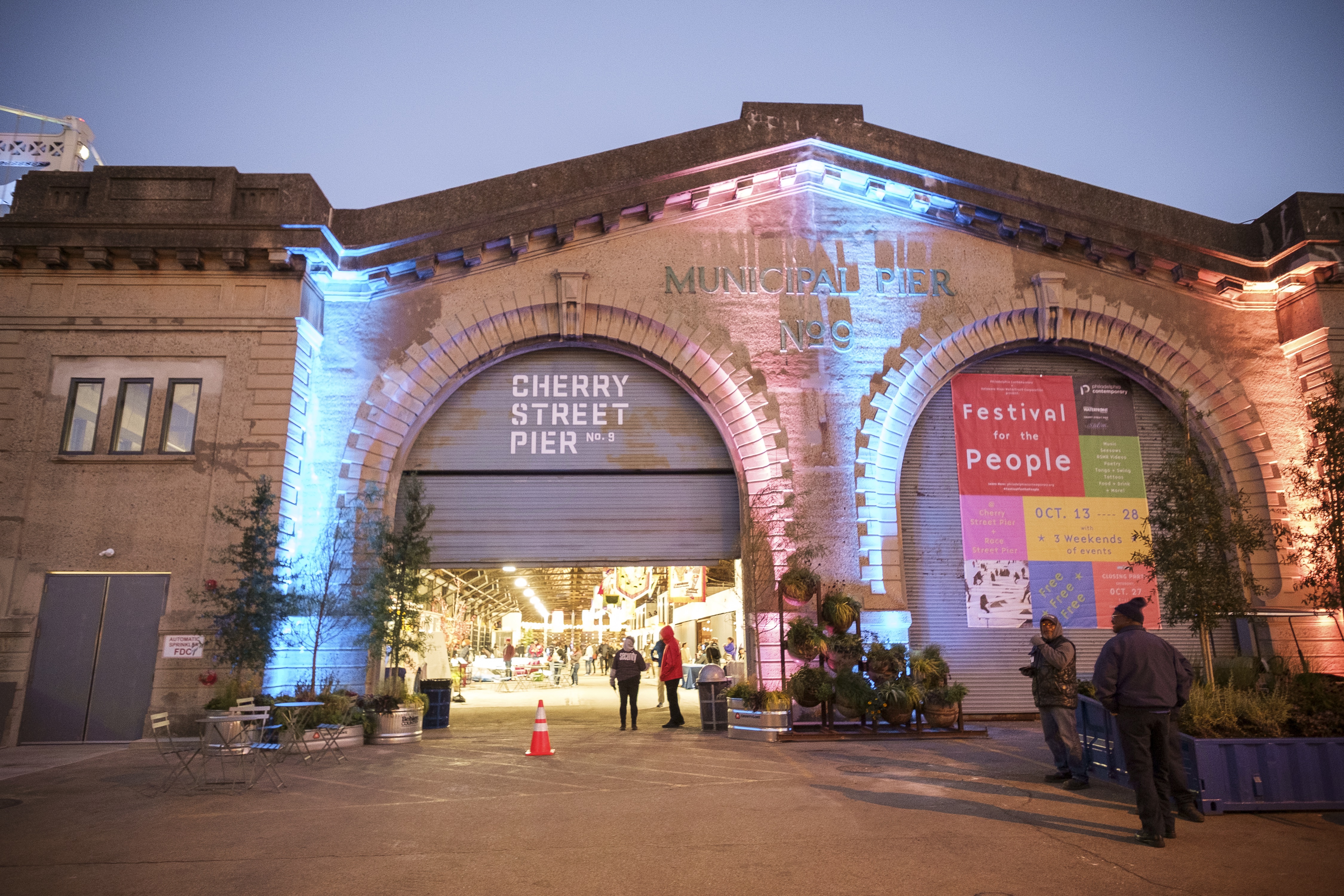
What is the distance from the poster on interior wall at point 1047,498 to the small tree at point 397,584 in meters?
10.0

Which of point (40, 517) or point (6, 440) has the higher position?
point (6, 440)

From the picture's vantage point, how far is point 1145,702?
730cm

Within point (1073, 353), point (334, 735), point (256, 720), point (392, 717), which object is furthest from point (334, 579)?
point (1073, 353)

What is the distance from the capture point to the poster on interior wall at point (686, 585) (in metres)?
25.2

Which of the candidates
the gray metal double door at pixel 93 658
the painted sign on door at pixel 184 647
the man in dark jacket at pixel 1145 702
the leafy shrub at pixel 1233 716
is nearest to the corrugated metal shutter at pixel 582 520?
the painted sign on door at pixel 184 647

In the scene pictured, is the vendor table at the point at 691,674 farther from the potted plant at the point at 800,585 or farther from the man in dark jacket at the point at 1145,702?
the man in dark jacket at the point at 1145,702

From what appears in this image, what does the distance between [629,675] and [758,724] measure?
320 cm

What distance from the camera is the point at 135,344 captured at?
15.8 m

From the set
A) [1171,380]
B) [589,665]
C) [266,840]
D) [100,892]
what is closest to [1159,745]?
[266,840]

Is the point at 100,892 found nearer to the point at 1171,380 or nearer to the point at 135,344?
the point at 135,344

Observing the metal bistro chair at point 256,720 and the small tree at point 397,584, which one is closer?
the metal bistro chair at point 256,720

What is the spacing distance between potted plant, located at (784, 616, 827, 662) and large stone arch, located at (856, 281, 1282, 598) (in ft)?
10.5

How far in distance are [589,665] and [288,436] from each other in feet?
114

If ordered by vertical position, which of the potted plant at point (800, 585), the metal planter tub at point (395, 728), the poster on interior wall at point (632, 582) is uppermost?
the poster on interior wall at point (632, 582)
